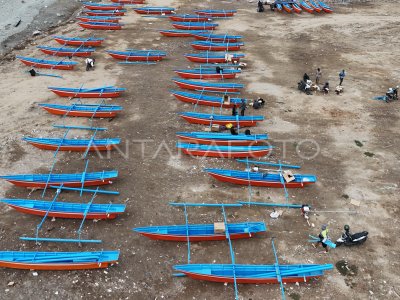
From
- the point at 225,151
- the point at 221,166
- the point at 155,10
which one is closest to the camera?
the point at 221,166

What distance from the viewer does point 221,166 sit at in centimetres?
1912

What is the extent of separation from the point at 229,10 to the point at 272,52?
13832 millimetres

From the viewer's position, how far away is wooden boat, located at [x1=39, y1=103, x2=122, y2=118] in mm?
22594

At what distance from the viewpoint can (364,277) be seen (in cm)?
1342

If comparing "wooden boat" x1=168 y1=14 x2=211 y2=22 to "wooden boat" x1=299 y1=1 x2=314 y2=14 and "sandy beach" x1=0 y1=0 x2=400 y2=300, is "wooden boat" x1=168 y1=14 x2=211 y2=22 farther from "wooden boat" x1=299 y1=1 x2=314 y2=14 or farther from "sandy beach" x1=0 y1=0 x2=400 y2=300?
"wooden boat" x1=299 y1=1 x2=314 y2=14

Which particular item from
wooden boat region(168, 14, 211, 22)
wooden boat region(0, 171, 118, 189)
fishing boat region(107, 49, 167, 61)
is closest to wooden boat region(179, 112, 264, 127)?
wooden boat region(0, 171, 118, 189)

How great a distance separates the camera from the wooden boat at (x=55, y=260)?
13117 mm

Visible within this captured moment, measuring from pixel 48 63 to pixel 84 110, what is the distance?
31.9ft

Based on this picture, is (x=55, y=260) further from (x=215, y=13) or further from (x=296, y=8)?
(x=296, y=8)

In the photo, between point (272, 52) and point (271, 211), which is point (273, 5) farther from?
point (271, 211)

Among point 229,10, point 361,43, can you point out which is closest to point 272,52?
point 361,43

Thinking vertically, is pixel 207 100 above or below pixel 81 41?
below

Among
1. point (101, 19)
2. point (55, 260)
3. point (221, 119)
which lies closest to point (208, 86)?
point (221, 119)

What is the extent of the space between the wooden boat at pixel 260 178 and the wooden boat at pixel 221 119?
526cm
